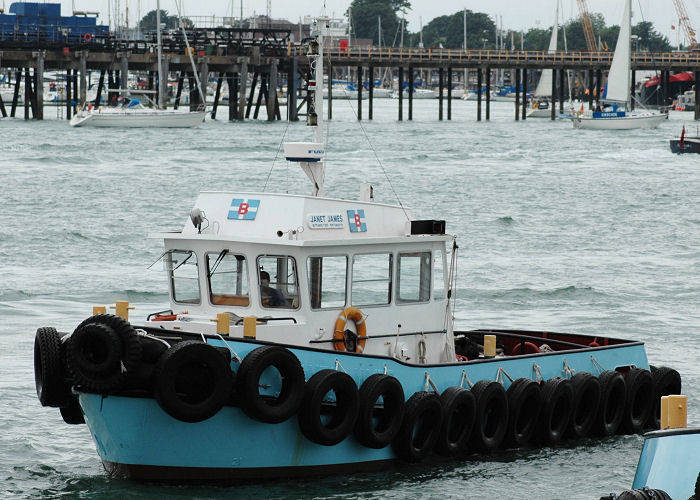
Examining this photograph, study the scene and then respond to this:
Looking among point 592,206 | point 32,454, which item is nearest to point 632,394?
point 32,454

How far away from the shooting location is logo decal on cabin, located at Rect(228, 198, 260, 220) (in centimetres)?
1466

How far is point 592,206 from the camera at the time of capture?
4912 cm

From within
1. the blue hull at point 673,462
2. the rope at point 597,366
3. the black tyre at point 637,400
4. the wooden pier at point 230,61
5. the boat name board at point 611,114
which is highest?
the wooden pier at point 230,61

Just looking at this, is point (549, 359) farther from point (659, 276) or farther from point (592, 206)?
point (592, 206)

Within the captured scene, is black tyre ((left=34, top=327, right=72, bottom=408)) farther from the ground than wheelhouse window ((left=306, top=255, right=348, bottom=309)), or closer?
closer

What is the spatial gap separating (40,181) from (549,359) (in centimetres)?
4053

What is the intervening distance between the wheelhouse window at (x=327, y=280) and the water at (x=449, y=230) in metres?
2.05

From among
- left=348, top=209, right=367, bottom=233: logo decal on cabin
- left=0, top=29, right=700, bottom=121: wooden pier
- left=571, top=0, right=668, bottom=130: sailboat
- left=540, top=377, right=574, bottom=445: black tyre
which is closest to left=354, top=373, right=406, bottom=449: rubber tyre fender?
left=348, top=209, right=367, bottom=233: logo decal on cabin

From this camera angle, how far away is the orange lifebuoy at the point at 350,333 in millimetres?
14578

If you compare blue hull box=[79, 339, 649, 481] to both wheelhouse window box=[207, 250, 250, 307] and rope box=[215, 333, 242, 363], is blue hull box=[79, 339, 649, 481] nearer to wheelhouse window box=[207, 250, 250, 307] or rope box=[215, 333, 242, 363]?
rope box=[215, 333, 242, 363]

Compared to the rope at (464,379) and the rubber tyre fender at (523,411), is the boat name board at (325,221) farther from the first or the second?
the rubber tyre fender at (523,411)

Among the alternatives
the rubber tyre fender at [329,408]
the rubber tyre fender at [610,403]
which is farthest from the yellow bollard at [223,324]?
the rubber tyre fender at [610,403]

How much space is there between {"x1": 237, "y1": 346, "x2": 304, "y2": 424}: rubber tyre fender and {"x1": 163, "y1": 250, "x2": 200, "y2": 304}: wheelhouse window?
85.7 inches

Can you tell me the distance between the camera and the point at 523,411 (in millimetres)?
15555
